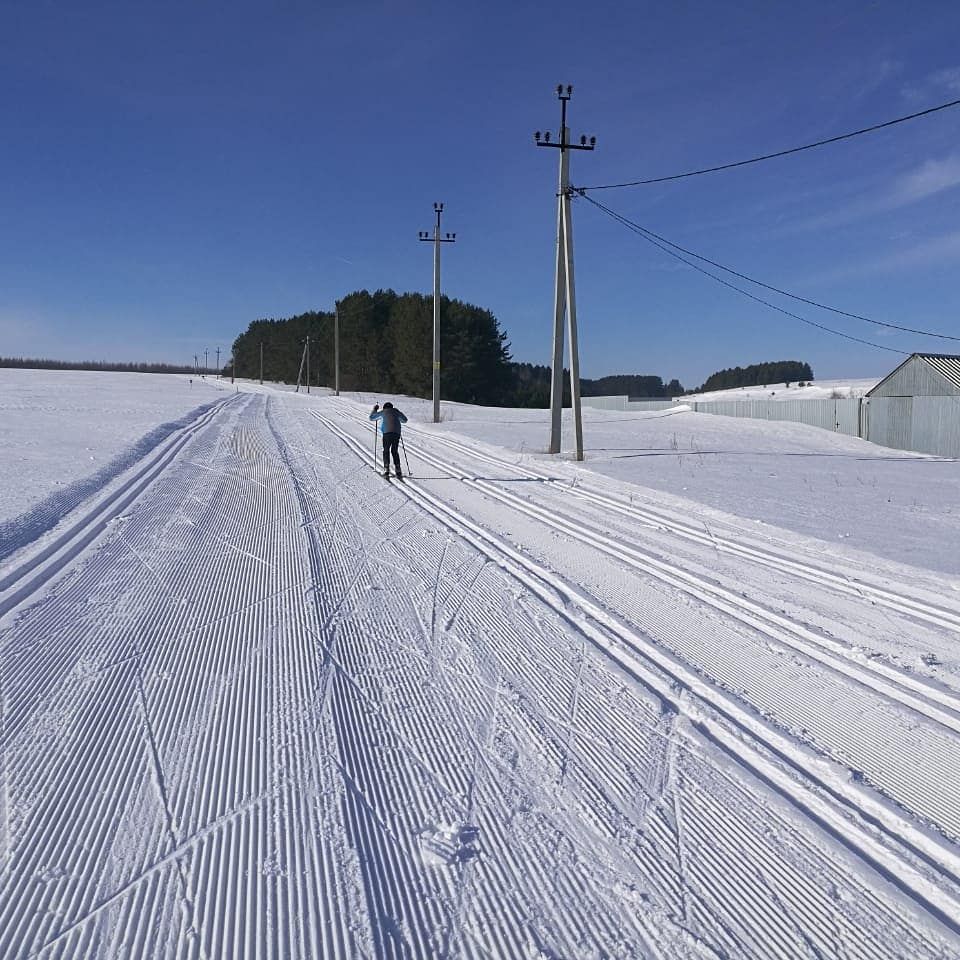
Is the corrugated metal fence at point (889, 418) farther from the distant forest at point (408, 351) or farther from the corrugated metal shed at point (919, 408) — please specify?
the distant forest at point (408, 351)

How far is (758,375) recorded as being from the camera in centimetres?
16588

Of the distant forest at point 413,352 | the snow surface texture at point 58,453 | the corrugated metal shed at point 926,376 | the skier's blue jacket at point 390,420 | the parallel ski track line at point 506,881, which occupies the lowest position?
the parallel ski track line at point 506,881

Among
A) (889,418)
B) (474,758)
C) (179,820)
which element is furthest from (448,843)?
(889,418)

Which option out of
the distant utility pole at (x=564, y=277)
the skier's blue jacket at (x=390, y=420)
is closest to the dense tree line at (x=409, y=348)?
the distant utility pole at (x=564, y=277)

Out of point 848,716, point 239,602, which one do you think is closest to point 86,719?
point 239,602

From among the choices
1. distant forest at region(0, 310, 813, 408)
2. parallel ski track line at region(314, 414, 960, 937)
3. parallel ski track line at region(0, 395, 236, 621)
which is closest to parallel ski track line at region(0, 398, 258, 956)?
parallel ski track line at region(0, 395, 236, 621)

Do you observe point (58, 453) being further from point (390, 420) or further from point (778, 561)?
point (778, 561)

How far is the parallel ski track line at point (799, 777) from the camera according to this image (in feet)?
9.85

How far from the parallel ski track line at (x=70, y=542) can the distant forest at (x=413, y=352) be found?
60.2 m

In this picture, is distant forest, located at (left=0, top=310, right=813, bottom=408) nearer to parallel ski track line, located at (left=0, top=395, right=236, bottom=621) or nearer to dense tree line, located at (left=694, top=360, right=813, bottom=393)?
parallel ski track line, located at (left=0, top=395, right=236, bottom=621)

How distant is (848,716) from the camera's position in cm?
439

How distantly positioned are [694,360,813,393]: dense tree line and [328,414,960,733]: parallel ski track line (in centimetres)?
15669

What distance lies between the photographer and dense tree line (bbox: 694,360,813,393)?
160m

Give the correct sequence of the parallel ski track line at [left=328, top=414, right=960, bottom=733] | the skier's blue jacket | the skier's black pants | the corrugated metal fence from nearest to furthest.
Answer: the parallel ski track line at [left=328, top=414, right=960, bottom=733] → the skier's black pants → the skier's blue jacket → the corrugated metal fence
